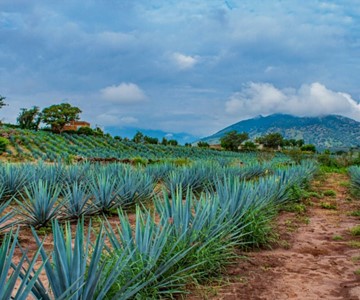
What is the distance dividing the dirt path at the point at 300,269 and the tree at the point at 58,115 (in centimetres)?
5830

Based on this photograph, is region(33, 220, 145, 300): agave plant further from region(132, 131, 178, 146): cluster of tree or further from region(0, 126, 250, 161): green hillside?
region(132, 131, 178, 146): cluster of tree

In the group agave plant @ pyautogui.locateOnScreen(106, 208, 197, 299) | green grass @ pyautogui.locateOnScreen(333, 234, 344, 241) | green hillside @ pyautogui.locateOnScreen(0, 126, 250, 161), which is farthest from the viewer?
green hillside @ pyautogui.locateOnScreen(0, 126, 250, 161)

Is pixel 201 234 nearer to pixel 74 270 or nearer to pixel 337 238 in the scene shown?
pixel 74 270

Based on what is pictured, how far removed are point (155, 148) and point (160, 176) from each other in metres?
33.7

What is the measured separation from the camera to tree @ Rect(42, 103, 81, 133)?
60.6 m

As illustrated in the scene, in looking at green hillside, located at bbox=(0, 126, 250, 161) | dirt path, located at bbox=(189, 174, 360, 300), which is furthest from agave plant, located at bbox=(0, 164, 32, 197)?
green hillside, located at bbox=(0, 126, 250, 161)

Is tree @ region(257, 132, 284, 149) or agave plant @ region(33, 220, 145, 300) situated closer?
agave plant @ region(33, 220, 145, 300)

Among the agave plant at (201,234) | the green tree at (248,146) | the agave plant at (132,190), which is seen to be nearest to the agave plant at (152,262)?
the agave plant at (201,234)

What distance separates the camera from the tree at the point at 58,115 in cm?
6062

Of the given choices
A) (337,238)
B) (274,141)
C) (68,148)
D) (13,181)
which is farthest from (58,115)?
(337,238)

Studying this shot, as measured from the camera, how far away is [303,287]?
3.38m

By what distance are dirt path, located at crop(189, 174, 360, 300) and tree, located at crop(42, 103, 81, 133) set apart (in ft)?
191

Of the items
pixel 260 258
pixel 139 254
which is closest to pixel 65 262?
pixel 139 254

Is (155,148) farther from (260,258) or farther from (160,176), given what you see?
(260,258)
